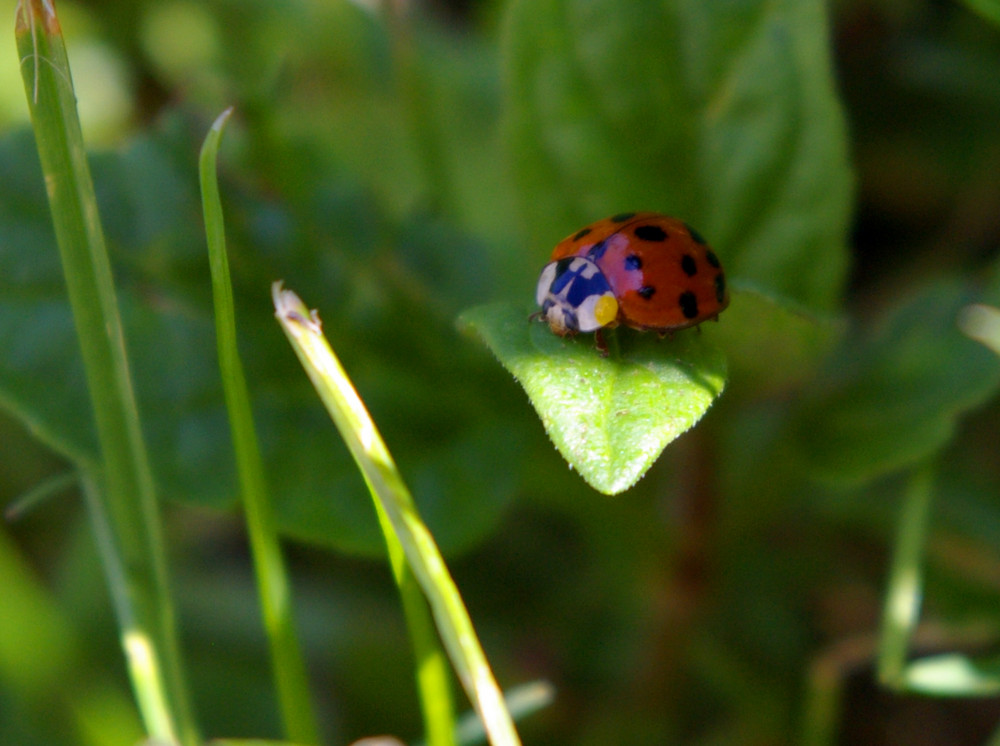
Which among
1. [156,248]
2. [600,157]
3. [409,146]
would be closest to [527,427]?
[600,157]

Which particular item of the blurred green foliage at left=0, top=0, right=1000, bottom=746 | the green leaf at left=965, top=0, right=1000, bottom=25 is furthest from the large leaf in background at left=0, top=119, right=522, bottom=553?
the green leaf at left=965, top=0, right=1000, bottom=25

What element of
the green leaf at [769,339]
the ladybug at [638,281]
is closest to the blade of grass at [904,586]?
the green leaf at [769,339]

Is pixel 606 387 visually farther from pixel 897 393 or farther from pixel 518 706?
pixel 897 393

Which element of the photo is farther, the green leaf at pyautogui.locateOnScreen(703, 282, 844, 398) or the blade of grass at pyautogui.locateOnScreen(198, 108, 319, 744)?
the green leaf at pyautogui.locateOnScreen(703, 282, 844, 398)

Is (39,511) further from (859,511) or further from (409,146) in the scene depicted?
(859,511)

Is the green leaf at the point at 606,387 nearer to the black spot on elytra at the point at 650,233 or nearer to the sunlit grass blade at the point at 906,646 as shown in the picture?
the black spot on elytra at the point at 650,233

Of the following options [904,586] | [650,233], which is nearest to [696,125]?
[650,233]

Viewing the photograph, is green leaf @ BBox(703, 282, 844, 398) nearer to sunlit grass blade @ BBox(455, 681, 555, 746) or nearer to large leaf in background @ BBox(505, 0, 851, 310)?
large leaf in background @ BBox(505, 0, 851, 310)
